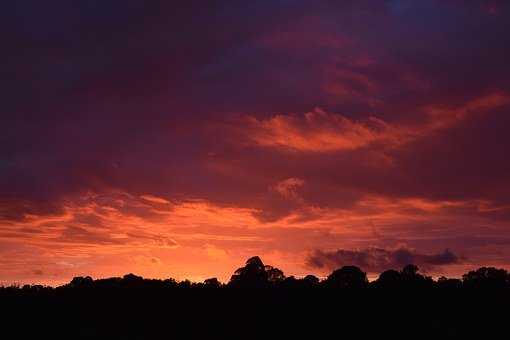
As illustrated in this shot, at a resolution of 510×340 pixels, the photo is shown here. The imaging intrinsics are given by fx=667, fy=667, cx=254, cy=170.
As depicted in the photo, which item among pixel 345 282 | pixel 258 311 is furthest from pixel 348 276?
pixel 258 311

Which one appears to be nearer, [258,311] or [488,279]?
[258,311]

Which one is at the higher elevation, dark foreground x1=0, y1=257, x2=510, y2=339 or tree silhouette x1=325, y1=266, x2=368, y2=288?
tree silhouette x1=325, y1=266, x2=368, y2=288

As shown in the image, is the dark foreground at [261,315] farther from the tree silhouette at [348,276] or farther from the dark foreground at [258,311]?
the tree silhouette at [348,276]

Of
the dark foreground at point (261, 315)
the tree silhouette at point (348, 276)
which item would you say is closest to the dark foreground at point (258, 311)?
the dark foreground at point (261, 315)

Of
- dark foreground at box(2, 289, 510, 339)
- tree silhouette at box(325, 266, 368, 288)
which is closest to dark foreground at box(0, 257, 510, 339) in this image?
dark foreground at box(2, 289, 510, 339)

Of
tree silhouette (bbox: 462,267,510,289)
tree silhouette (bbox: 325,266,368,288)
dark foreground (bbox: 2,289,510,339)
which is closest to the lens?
dark foreground (bbox: 2,289,510,339)

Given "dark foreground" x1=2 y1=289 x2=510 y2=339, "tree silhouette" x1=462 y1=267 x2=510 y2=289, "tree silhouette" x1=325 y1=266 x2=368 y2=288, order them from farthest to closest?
"tree silhouette" x1=325 y1=266 x2=368 y2=288
"tree silhouette" x1=462 y1=267 x2=510 y2=289
"dark foreground" x1=2 y1=289 x2=510 y2=339

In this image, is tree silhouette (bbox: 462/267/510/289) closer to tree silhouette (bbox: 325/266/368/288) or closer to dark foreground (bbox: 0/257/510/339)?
dark foreground (bbox: 0/257/510/339)

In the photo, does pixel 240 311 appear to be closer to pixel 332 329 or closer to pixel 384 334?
pixel 332 329

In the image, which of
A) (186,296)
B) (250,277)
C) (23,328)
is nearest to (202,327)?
(186,296)

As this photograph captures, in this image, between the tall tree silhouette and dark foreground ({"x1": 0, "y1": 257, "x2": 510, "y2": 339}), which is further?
the tall tree silhouette

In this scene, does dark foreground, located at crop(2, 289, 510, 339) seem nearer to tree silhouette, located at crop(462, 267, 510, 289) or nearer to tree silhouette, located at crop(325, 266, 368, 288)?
tree silhouette, located at crop(462, 267, 510, 289)

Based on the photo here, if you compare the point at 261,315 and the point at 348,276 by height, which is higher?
the point at 348,276

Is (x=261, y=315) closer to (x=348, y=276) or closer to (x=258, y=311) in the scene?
(x=258, y=311)
